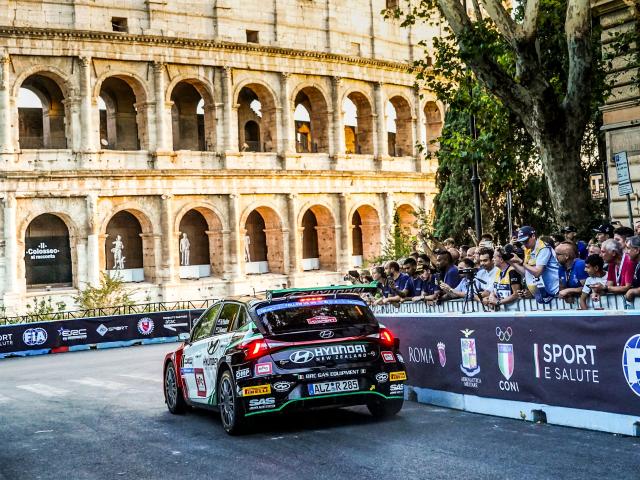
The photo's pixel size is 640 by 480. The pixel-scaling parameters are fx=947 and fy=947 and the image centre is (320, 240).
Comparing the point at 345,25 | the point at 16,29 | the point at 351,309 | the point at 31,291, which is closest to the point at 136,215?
the point at 31,291

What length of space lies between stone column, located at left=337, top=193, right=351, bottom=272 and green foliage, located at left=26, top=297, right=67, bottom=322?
15.1 meters

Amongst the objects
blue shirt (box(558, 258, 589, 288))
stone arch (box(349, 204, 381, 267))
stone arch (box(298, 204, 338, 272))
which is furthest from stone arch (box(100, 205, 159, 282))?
blue shirt (box(558, 258, 589, 288))

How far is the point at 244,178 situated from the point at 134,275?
272 inches

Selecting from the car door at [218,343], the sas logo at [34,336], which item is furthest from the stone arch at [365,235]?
the car door at [218,343]

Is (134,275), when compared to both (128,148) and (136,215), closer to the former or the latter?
(136,215)

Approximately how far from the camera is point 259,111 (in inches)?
1923

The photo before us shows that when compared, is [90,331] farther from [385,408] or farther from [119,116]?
[385,408]

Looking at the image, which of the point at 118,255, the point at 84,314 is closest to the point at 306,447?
the point at 84,314

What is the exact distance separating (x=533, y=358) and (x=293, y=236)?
3658 cm

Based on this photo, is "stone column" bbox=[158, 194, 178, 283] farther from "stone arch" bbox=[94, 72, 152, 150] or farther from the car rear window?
the car rear window

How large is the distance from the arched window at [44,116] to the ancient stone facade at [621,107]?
2974cm

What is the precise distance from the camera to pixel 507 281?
11484mm

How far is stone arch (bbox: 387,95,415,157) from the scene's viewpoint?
52.4 m

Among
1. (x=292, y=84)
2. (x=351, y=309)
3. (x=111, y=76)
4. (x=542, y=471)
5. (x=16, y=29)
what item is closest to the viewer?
(x=542, y=471)
